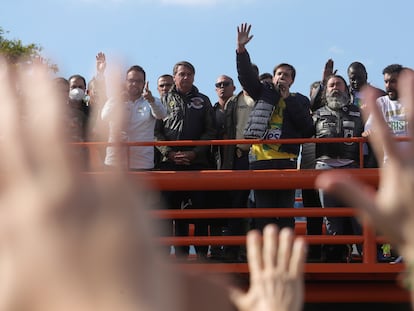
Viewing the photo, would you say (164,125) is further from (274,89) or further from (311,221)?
(311,221)

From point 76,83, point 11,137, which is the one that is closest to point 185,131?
point 76,83

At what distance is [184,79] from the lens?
6074mm

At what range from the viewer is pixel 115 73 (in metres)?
0.60

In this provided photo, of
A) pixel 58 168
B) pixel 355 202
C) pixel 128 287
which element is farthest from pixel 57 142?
pixel 355 202

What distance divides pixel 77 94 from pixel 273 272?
17.3ft

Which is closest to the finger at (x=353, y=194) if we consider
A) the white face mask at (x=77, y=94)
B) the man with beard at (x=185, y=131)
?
the man with beard at (x=185, y=131)

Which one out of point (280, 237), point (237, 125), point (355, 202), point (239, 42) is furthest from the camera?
point (237, 125)

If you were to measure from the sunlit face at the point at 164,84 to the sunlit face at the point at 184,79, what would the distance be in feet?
1.56

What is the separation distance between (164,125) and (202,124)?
1.04 ft

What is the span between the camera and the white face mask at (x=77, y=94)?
609cm

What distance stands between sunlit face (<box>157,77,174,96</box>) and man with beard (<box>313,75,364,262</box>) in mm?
1459

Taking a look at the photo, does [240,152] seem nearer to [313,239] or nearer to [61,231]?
[313,239]

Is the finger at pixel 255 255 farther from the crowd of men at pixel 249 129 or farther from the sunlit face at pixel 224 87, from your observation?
the sunlit face at pixel 224 87

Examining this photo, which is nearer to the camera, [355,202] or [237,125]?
[355,202]
